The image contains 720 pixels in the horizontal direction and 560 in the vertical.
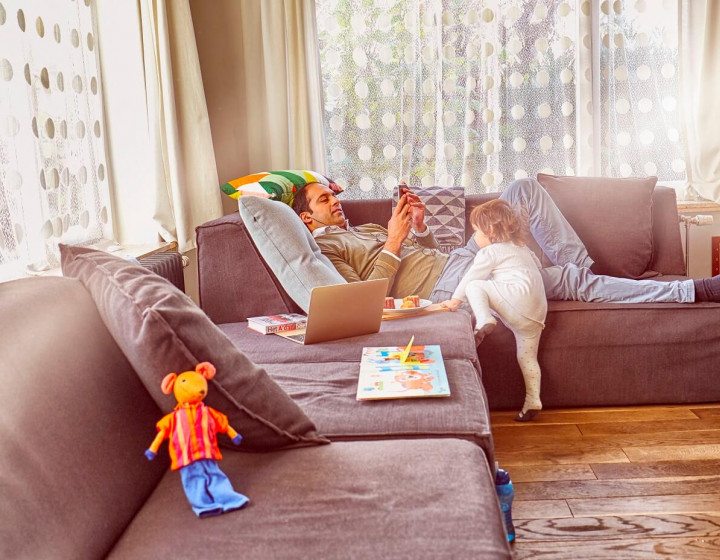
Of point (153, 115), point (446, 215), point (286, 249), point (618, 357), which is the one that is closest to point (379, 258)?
point (286, 249)

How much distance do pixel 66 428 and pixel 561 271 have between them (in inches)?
91.7

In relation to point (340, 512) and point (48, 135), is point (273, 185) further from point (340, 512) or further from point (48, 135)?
point (340, 512)

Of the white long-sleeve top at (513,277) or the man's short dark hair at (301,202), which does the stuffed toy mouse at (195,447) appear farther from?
the man's short dark hair at (301,202)

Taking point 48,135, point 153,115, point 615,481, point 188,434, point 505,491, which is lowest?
point 615,481

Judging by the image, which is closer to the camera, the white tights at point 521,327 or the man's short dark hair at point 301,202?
the white tights at point 521,327

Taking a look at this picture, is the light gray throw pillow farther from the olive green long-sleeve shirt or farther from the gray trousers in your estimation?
the gray trousers

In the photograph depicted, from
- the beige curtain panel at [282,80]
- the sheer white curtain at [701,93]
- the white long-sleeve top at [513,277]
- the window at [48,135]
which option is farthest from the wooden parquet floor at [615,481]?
the beige curtain panel at [282,80]

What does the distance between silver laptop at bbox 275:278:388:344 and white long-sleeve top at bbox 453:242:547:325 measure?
1.95 ft

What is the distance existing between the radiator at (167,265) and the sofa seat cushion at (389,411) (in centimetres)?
117

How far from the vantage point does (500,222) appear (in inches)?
110

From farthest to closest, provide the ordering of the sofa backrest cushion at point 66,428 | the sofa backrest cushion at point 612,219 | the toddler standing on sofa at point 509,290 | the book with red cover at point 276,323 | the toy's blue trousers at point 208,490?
the sofa backrest cushion at point 612,219, the toddler standing on sofa at point 509,290, the book with red cover at point 276,323, the toy's blue trousers at point 208,490, the sofa backrest cushion at point 66,428

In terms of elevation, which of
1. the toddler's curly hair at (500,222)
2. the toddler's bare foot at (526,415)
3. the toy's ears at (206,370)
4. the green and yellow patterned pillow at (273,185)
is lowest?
the toddler's bare foot at (526,415)

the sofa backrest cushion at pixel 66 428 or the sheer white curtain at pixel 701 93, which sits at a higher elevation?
the sheer white curtain at pixel 701 93

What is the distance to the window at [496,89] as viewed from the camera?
13.1ft
